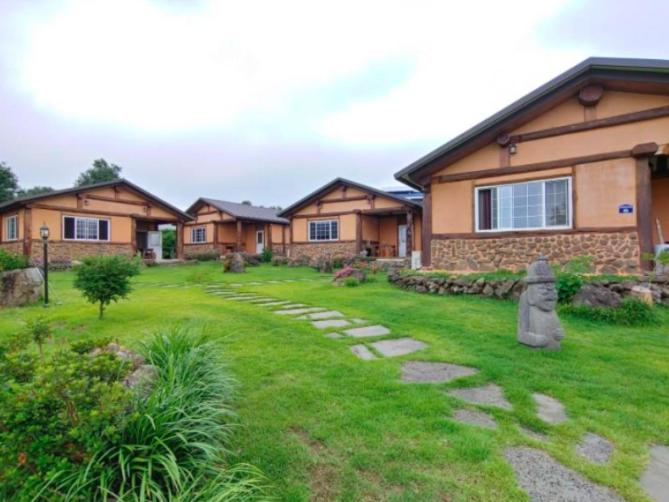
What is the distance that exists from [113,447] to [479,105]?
19192 millimetres

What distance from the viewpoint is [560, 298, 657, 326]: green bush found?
577cm

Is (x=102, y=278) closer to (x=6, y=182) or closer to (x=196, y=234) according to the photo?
(x=196, y=234)

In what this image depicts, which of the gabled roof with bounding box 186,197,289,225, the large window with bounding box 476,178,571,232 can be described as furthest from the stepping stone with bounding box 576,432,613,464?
the gabled roof with bounding box 186,197,289,225

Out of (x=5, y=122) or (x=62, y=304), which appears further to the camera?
(x=5, y=122)

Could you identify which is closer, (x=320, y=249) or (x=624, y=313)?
(x=624, y=313)

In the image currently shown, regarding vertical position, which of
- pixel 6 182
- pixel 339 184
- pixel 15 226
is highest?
pixel 6 182

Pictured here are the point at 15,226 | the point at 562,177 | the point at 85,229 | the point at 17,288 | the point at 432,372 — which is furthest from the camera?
the point at 85,229

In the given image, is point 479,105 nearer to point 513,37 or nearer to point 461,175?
point 513,37

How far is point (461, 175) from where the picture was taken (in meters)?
10.5

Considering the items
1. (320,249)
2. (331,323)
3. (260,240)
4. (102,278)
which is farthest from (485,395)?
(260,240)

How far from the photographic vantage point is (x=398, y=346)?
15.1 feet

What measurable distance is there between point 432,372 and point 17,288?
30.2ft

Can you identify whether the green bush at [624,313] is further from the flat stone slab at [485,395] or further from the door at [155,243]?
the door at [155,243]

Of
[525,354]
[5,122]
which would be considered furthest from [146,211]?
[525,354]
